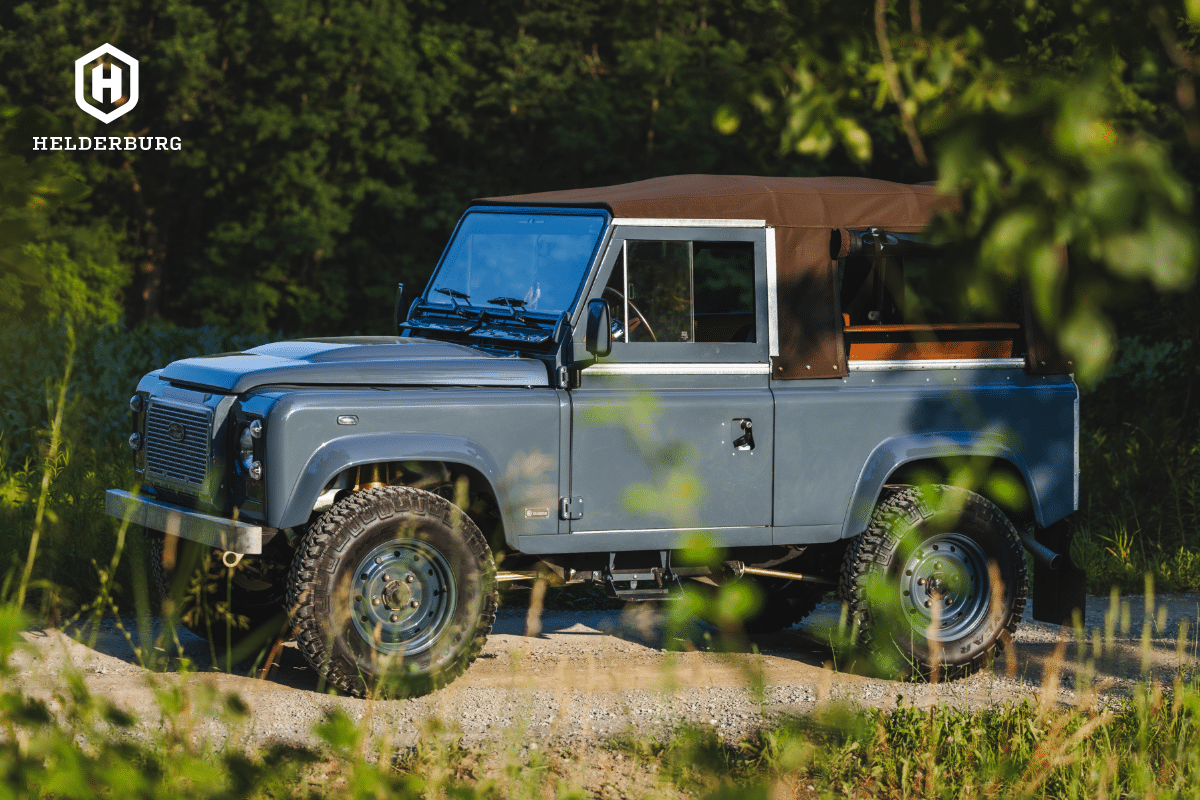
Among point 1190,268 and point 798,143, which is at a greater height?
point 798,143

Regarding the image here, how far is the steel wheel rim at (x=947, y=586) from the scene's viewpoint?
6.48 metres

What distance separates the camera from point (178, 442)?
6020 millimetres

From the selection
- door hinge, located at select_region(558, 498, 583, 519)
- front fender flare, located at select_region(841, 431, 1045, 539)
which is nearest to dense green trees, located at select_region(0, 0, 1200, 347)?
front fender flare, located at select_region(841, 431, 1045, 539)

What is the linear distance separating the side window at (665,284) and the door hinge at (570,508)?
73 centimetres

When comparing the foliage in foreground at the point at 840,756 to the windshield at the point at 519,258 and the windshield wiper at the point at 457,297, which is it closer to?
the windshield at the point at 519,258

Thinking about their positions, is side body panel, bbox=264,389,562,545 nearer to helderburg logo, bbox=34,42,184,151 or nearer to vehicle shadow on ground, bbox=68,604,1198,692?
vehicle shadow on ground, bbox=68,604,1198,692

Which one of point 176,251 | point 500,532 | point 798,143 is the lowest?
point 500,532

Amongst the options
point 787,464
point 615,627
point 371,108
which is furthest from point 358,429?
point 371,108

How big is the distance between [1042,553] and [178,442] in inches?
159

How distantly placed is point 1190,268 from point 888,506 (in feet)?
14.7

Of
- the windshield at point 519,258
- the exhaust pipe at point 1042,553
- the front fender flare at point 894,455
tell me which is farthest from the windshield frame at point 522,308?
the exhaust pipe at point 1042,553

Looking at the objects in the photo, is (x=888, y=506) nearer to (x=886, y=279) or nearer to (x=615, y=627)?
(x=886, y=279)

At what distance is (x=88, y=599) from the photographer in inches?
292

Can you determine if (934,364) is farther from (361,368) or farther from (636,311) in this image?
(361,368)
